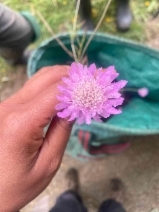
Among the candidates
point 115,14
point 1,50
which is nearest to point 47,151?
point 1,50

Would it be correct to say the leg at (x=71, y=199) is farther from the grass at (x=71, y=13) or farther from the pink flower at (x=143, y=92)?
the grass at (x=71, y=13)

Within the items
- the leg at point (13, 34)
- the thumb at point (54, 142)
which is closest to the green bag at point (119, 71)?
the leg at point (13, 34)

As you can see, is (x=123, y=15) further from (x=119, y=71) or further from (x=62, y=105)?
(x=62, y=105)

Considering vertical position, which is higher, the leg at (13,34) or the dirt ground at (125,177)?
the leg at (13,34)

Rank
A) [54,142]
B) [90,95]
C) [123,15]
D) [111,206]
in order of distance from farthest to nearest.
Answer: [123,15] < [111,206] < [54,142] < [90,95]

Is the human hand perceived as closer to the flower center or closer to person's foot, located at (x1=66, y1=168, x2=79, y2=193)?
the flower center

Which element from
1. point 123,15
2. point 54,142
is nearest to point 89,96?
point 54,142
